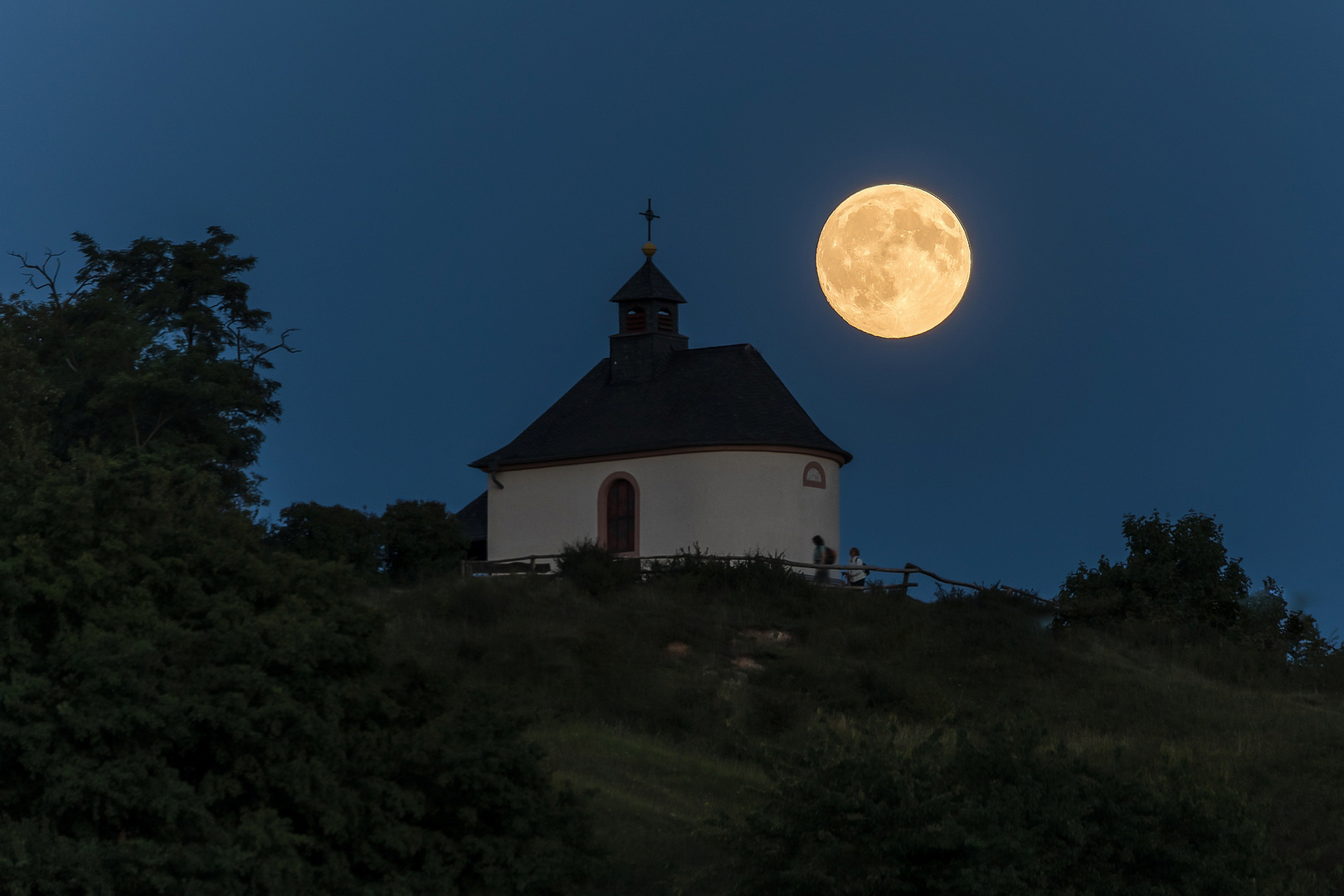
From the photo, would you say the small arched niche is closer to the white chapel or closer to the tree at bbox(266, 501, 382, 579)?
the white chapel

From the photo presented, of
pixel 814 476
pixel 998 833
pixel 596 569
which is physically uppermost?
pixel 814 476

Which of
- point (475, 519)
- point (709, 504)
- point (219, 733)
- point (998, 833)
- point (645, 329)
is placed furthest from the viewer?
point (475, 519)

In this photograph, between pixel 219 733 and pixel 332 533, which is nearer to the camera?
pixel 219 733

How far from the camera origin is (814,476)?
36625 mm

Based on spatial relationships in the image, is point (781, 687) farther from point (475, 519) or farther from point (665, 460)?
point (475, 519)

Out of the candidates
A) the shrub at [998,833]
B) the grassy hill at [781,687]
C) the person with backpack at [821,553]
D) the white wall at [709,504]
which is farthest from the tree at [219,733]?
the person with backpack at [821,553]

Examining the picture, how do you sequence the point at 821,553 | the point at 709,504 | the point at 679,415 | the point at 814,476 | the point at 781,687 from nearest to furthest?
the point at 781,687, the point at 709,504, the point at 821,553, the point at 814,476, the point at 679,415

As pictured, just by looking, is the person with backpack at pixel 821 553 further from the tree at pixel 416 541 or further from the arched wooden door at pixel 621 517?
the tree at pixel 416 541

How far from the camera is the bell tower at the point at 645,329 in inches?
1560

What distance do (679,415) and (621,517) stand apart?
3048mm

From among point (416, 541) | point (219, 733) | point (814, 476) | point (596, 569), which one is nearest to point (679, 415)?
point (814, 476)

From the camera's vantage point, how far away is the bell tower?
39.6 metres

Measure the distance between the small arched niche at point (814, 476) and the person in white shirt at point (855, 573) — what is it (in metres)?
1.97

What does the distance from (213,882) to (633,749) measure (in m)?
10.2
